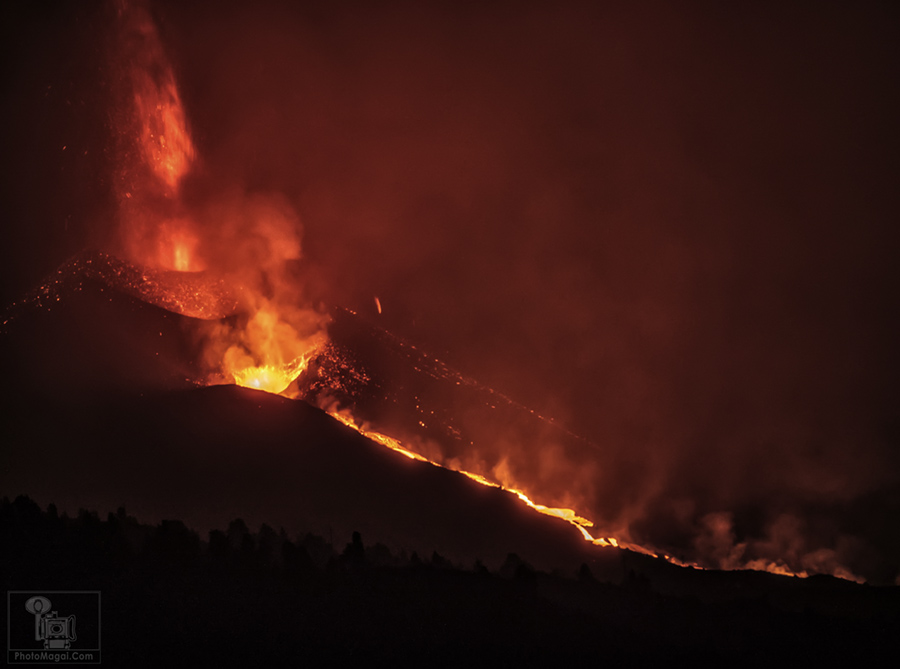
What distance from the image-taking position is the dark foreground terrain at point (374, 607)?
6.03m

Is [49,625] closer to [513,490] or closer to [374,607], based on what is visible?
[374,607]

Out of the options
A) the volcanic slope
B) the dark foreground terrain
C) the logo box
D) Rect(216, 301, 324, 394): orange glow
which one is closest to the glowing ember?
Rect(216, 301, 324, 394): orange glow

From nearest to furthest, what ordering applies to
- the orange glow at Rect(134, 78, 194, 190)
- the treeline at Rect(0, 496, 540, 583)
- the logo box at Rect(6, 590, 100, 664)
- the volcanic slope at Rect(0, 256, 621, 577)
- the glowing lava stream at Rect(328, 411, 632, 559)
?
the logo box at Rect(6, 590, 100, 664) < the treeline at Rect(0, 496, 540, 583) < the volcanic slope at Rect(0, 256, 621, 577) < the glowing lava stream at Rect(328, 411, 632, 559) < the orange glow at Rect(134, 78, 194, 190)

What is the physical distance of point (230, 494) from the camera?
27.9ft

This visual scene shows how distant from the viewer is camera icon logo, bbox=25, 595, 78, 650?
5.71m

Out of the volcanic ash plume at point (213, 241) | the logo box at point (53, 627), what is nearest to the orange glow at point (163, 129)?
the volcanic ash plume at point (213, 241)

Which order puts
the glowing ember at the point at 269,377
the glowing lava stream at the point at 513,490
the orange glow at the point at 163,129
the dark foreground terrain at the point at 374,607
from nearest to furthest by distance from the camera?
the dark foreground terrain at the point at 374,607 → the glowing lava stream at the point at 513,490 → the glowing ember at the point at 269,377 → the orange glow at the point at 163,129

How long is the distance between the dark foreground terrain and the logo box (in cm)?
11

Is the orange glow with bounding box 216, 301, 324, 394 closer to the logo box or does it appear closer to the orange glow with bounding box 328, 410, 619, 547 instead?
the orange glow with bounding box 328, 410, 619, 547

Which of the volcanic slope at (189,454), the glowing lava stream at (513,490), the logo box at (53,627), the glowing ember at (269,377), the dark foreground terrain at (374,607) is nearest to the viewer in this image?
the logo box at (53,627)

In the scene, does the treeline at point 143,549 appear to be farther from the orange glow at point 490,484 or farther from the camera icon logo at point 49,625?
the orange glow at point 490,484

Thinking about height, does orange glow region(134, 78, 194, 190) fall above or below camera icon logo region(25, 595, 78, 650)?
above

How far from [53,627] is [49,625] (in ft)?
0.13

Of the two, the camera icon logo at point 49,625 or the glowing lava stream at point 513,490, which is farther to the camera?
the glowing lava stream at point 513,490
